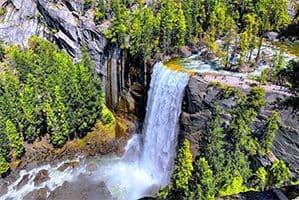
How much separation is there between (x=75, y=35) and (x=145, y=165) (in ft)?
94.3

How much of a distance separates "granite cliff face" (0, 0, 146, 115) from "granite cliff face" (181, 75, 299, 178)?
40.2ft

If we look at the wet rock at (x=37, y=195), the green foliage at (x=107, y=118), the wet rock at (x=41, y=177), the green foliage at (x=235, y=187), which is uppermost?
the green foliage at (x=107, y=118)

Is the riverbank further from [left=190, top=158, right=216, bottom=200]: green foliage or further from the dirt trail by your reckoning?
[left=190, top=158, right=216, bottom=200]: green foliage

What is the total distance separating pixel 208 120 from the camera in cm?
4306

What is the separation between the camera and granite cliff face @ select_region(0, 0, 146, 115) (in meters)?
59.8

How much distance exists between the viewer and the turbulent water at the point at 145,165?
48.0 metres

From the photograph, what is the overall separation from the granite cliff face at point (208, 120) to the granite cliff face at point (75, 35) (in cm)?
1226

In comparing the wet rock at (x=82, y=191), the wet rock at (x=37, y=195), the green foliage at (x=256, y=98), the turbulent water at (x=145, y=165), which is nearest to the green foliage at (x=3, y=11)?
the turbulent water at (x=145, y=165)

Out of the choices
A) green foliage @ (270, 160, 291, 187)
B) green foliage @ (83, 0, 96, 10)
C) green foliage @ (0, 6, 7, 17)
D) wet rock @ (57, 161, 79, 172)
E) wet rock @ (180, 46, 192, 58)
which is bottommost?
wet rock @ (57, 161, 79, 172)

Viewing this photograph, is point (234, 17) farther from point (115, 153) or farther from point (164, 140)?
point (115, 153)

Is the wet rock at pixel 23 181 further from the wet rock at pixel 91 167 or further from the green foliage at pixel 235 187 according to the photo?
the green foliage at pixel 235 187

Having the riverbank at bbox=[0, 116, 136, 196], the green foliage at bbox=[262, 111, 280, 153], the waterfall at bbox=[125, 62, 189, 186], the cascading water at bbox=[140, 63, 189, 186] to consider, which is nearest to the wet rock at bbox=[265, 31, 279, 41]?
the waterfall at bbox=[125, 62, 189, 186]

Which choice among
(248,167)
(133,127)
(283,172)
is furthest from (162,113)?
(283,172)

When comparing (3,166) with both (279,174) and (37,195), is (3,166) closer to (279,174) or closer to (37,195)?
(37,195)
